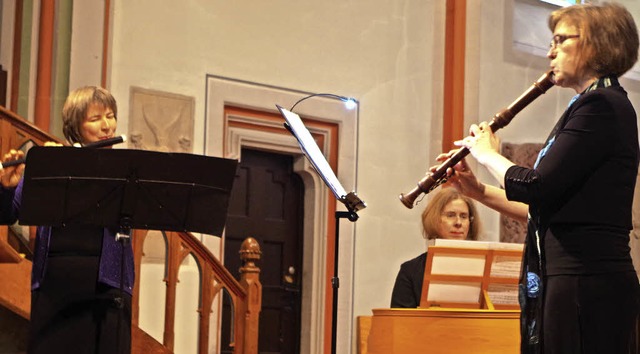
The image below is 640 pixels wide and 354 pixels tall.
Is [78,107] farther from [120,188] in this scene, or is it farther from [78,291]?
[78,291]

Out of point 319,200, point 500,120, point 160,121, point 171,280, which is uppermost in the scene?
point 160,121

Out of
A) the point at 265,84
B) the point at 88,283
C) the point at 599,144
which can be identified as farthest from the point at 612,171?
the point at 265,84

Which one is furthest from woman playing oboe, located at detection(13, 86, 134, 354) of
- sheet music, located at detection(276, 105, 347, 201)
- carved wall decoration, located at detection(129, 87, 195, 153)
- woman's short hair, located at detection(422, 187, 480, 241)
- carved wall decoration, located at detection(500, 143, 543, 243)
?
carved wall decoration, located at detection(500, 143, 543, 243)

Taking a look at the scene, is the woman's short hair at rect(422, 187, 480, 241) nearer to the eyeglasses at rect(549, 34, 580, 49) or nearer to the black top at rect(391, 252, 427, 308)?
the black top at rect(391, 252, 427, 308)

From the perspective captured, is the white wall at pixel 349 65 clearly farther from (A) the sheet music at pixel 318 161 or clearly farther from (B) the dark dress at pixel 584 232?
(B) the dark dress at pixel 584 232

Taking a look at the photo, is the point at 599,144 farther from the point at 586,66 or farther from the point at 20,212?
the point at 20,212

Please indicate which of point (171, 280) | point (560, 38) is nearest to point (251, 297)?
point (171, 280)

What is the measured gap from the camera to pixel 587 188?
2793 mm

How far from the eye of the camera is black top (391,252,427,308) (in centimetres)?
514

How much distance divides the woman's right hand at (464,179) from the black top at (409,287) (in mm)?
Result: 1708

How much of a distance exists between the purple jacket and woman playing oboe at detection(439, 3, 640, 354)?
154cm

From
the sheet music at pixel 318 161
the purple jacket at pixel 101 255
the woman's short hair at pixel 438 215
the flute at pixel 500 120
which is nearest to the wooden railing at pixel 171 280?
the purple jacket at pixel 101 255

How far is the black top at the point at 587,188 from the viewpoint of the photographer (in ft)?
9.03

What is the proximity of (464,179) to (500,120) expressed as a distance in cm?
25
